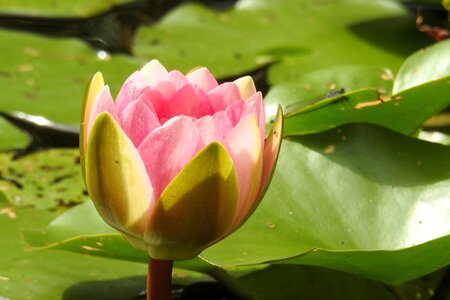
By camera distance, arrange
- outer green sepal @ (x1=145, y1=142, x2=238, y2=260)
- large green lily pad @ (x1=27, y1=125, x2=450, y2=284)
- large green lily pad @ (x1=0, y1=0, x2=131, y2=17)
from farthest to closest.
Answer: large green lily pad @ (x1=0, y1=0, x2=131, y2=17)
large green lily pad @ (x1=27, y1=125, x2=450, y2=284)
outer green sepal @ (x1=145, y1=142, x2=238, y2=260)

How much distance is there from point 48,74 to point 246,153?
3.42ft

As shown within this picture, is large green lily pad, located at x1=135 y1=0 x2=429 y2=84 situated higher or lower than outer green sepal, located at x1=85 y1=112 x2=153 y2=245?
lower

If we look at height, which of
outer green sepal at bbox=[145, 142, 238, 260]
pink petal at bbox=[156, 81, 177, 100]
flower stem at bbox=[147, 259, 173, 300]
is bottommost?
flower stem at bbox=[147, 259, 173, 300]

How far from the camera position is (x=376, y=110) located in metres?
0.94

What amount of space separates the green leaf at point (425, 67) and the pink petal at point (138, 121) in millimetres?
485

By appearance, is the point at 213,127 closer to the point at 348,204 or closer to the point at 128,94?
the point at 128,94

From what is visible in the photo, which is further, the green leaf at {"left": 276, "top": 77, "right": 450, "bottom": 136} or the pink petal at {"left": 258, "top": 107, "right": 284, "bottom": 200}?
the green leaf at {"left": 276, "top": 77, "right": 450, "bottom": 136}

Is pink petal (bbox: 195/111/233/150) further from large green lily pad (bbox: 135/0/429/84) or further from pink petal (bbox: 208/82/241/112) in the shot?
large green lily pad (bbox: 135/0/429/84)

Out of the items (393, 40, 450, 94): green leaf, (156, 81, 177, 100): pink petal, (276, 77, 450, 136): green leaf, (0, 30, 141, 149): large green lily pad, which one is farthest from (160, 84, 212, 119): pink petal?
(0, 30, 141, 149): large green lily pad

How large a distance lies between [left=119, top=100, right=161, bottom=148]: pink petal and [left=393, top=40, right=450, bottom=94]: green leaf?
49cm

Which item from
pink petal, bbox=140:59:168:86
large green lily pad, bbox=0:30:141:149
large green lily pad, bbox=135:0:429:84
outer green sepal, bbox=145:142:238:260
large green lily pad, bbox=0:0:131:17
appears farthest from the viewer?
large green lily pad, bbox=0:0:131:17

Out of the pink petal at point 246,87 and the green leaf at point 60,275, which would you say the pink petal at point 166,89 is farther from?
the green leaf at point 60,275

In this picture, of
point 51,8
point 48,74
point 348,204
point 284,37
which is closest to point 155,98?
point 348,204

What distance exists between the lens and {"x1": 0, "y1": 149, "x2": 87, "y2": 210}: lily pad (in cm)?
120
